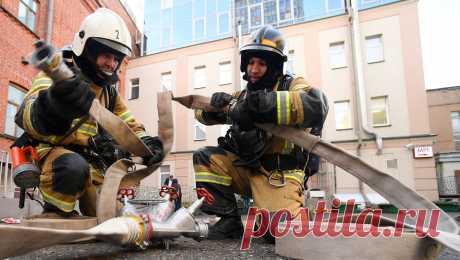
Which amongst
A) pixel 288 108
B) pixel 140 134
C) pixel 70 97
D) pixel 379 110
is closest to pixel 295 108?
pixel 288 108

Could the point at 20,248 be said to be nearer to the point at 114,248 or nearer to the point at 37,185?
the point at 114,248

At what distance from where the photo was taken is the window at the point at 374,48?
1374 cm

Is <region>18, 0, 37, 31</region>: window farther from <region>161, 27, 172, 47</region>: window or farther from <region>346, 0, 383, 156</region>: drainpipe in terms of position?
<region>346, 0, 383, 156</region>: drainpipe

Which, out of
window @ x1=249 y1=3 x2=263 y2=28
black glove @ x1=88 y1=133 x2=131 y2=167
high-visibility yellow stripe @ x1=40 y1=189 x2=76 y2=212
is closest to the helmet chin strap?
black glove @ x1=88 y1=133 x2=131 y2=167

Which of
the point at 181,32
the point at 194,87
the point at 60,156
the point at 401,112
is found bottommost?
the point at 60,156

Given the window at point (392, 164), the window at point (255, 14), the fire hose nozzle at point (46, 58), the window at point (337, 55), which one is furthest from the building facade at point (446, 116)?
the fire hose nozzle at point (46, 58)

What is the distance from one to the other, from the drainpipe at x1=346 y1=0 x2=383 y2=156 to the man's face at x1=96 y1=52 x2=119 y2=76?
479 inches

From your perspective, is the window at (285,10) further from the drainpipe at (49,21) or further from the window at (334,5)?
the drainpipe at (49,21)

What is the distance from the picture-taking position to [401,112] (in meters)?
13.1

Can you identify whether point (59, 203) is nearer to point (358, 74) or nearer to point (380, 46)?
point (358, 74)

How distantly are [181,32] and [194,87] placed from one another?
306 cm

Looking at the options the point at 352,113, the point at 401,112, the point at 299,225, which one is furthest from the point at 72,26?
the point at 299,225

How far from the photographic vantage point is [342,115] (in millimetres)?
13820

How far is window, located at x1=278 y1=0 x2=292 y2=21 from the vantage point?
15562mm
